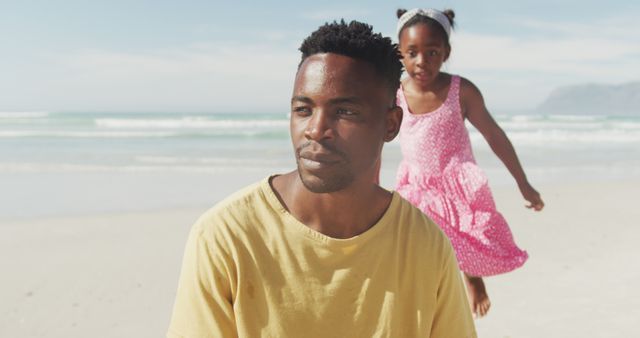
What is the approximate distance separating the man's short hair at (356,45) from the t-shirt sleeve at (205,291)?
45cm

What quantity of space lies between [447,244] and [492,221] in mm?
1729

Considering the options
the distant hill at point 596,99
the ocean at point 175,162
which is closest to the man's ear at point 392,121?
the ocean at point 175,162

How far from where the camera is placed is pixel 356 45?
126 centimetres

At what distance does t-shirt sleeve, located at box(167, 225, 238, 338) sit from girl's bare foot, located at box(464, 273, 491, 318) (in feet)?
7.33

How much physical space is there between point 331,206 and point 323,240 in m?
0.09

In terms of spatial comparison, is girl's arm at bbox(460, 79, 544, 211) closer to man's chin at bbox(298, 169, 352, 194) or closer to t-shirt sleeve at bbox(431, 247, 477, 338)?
t-shirt sleeve at bbox(431, 247, 477, 338)

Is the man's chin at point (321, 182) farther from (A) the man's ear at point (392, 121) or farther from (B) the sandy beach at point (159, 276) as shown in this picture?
(B) the sandy beach at point (159, 276)

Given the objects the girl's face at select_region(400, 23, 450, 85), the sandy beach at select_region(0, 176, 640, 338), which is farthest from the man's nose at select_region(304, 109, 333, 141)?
the sandy beach at select_region(0, 176, 640, 338)

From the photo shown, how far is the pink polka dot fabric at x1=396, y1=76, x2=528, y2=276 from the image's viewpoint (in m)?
3.06

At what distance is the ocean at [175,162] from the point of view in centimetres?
862

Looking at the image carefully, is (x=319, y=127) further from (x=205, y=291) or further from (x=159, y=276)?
(x=159, y=276)

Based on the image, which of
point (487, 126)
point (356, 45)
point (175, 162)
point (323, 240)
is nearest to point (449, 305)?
point (323, 240)

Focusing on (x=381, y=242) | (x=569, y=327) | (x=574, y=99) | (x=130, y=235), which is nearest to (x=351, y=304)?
(x=381, y=242)

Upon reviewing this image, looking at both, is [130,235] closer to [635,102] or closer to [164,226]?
[164,226]
